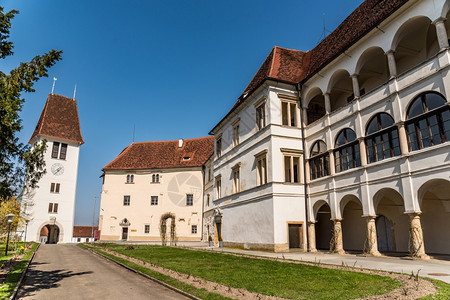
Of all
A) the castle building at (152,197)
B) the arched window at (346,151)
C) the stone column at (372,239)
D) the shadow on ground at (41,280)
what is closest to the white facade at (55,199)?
the castle building at (152,197)

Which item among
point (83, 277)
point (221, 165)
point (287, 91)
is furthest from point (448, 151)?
point (221, 165)

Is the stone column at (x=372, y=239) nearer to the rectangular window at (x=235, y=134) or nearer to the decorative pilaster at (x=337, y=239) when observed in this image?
the decorative pilaster at (x=337, y=239)

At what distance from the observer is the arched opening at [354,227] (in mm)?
22125

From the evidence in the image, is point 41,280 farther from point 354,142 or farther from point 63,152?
point 63,152

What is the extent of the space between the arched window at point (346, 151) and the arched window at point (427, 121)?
3.69m

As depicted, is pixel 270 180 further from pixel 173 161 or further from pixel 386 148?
pixel 173 161

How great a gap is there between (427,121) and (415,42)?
20.4 ft

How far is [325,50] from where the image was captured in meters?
23.9

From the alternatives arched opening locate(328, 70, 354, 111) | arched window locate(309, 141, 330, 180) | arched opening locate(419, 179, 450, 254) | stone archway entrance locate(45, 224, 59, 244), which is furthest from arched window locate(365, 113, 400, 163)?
stone archway entrance locate(45, 224, 59, 244)

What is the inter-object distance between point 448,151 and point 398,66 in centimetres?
803

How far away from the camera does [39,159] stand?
11.0m

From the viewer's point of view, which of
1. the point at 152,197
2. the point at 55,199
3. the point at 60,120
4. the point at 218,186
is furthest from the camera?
the point at 60,120

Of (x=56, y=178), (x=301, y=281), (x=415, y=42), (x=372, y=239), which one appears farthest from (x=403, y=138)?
(x=56, y=178)

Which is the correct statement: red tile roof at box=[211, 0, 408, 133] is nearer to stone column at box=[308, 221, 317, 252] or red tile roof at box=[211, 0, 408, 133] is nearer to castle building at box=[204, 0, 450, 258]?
castle building at box=[204, 0, 450, 258]
